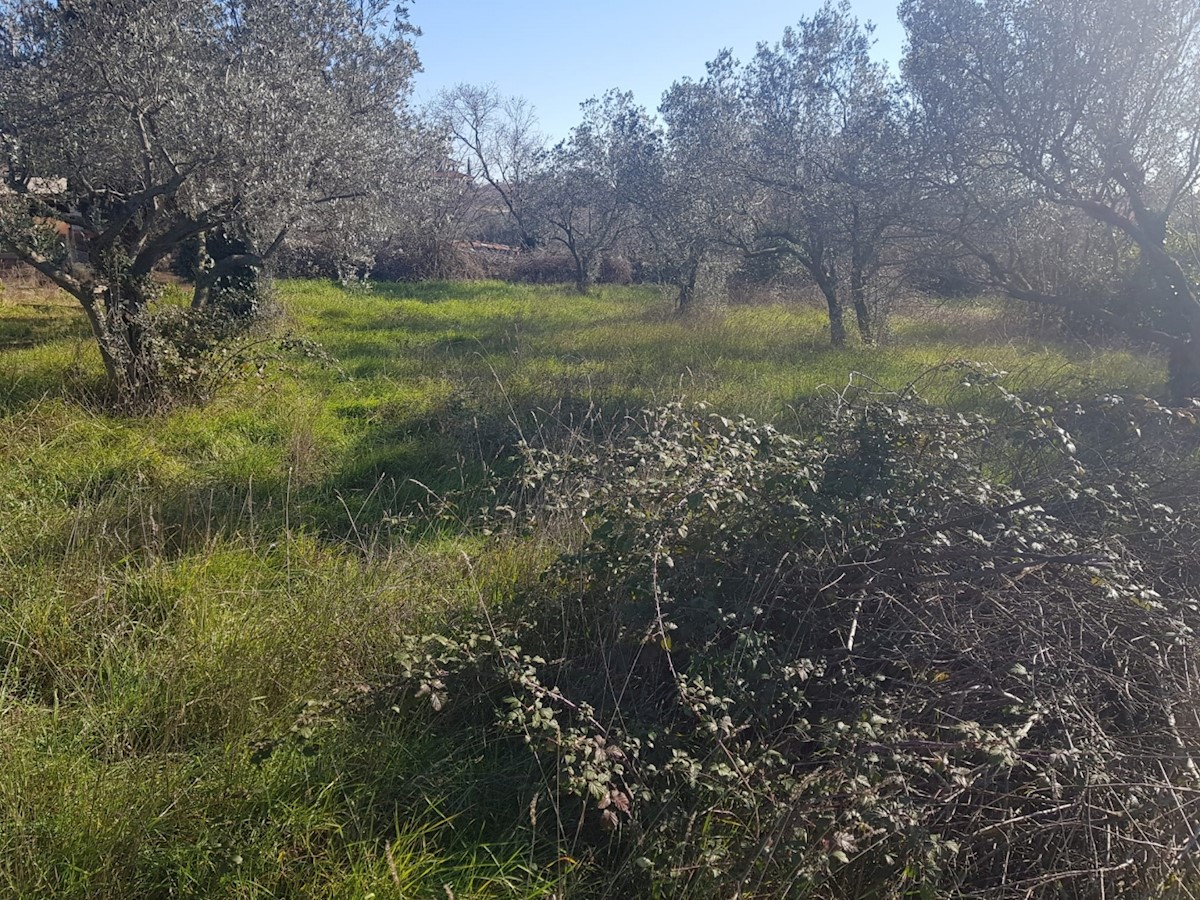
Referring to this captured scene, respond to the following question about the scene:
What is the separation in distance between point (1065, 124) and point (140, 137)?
9.02m

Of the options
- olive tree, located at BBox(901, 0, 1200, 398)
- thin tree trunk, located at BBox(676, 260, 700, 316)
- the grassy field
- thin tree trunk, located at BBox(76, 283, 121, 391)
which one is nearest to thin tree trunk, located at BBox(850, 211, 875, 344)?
olive tree, located at BBox(901, 0, 1200, 398)

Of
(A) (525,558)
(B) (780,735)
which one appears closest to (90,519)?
(A) (525,558)

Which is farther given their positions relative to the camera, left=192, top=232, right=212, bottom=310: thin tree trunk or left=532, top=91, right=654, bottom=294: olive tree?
left=532, top=91, right=654, bottom=294: olive tree

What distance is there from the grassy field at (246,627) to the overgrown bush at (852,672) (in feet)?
1.05

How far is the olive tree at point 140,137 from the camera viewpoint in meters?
6.52

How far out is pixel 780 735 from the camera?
8.92ft

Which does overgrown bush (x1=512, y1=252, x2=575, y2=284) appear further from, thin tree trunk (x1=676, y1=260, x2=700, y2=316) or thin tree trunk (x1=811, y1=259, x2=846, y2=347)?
thin tree trunk (x1=811, y1=259, x2=846, y2=347)

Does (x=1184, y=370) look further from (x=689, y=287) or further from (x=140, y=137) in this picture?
(x=140, y=137)

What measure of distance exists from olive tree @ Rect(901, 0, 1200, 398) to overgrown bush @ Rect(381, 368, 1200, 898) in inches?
213

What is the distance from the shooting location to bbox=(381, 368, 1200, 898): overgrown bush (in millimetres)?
2291

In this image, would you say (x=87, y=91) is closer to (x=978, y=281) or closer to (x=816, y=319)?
(x=978, y=281)

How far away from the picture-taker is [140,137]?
6.83m

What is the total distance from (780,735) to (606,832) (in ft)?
2.35

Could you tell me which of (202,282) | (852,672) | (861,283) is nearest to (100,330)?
(202,282)
